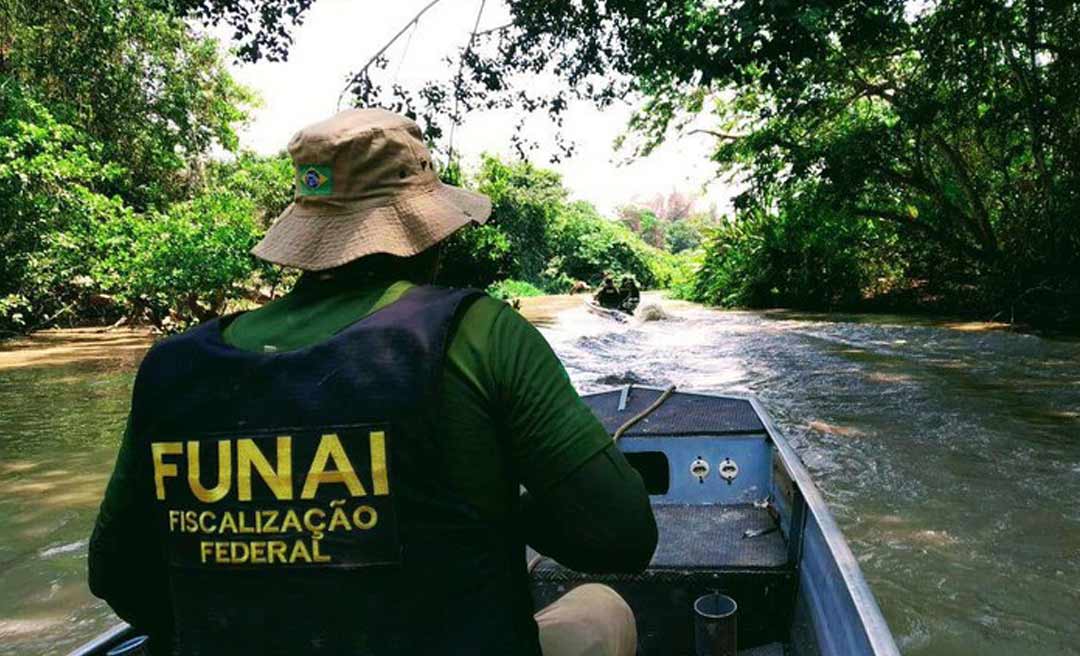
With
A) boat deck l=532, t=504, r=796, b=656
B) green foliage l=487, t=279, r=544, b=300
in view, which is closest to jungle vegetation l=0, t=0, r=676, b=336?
A: boat deck l=532, t=504, r=796, b=656

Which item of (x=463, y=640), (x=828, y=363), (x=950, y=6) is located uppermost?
(x=950, y=6)

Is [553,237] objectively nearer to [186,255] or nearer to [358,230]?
[186,255]

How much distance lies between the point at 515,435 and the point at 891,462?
6975 millimetres

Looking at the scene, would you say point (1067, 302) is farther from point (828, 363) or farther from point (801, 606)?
point (801, 606)

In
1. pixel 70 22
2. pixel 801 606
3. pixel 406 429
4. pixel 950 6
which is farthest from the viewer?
pixel 70 22

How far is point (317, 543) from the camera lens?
113 cm

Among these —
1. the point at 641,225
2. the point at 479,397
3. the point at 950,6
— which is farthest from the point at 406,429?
the point at 641,225

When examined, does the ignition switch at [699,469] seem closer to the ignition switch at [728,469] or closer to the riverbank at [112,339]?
the ignition switch at [728,469]

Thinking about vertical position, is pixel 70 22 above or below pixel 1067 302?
above

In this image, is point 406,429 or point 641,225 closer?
point 406,429

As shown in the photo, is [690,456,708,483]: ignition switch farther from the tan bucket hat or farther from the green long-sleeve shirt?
the tan bucket hat

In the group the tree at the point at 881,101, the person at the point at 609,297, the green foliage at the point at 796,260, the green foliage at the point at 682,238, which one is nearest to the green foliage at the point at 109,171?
the tree at the point at 881,101

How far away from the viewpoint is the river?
4461 millimetres

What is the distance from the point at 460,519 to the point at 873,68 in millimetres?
16057
